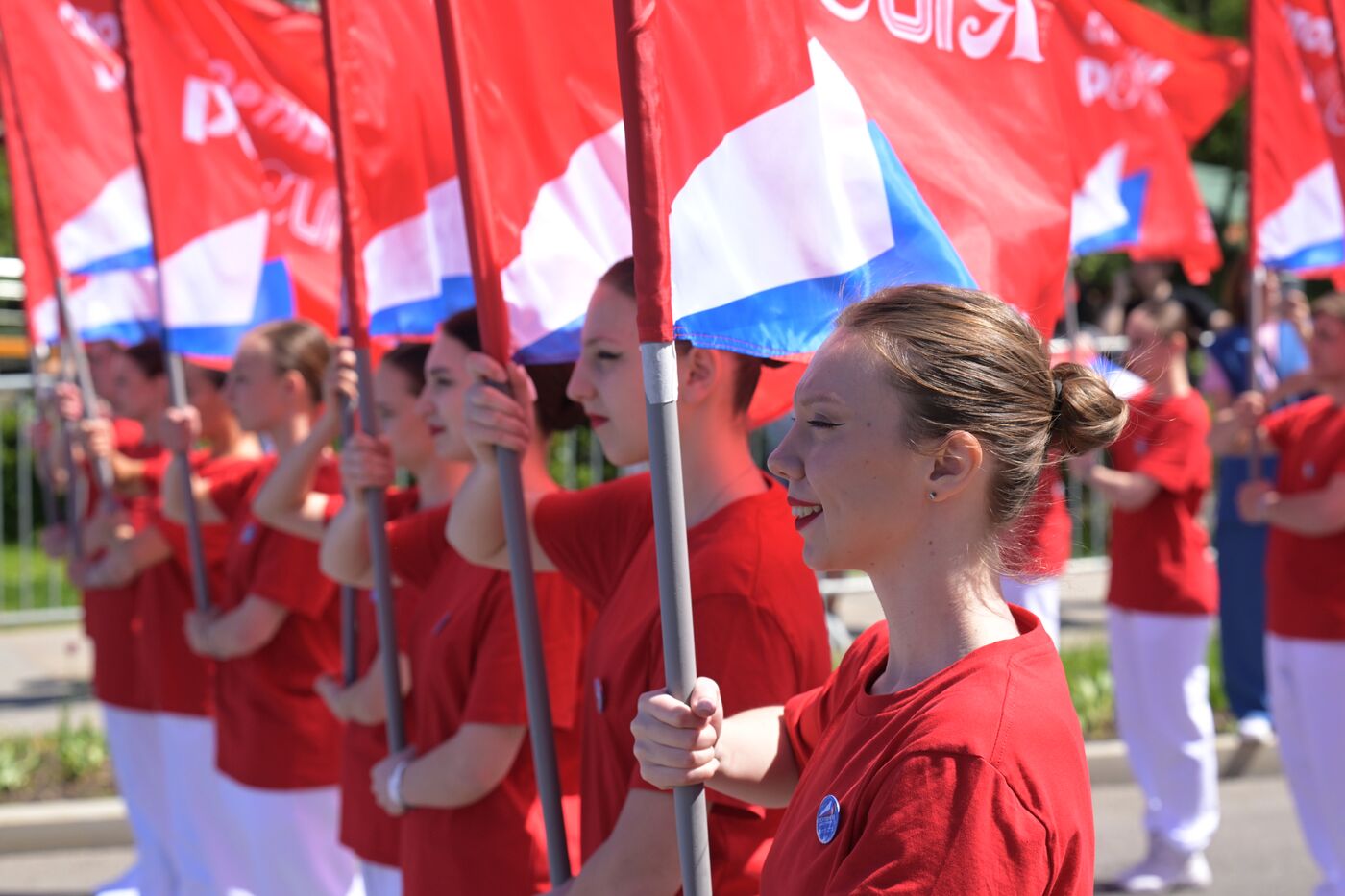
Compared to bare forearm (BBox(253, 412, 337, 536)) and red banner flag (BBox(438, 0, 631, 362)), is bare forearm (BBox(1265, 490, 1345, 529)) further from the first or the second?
bare forearm (BBox(253, 412, 337, 536))

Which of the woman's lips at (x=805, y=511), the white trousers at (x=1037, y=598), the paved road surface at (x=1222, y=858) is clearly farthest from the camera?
Answer: the white trousers at (x=1037, y=598)

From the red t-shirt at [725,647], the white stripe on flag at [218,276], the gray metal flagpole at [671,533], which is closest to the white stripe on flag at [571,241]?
the red t-shirt at [725,647]

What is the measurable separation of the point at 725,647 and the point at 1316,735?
11.9 feet

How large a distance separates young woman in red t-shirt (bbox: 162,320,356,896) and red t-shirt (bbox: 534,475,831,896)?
2.19 m

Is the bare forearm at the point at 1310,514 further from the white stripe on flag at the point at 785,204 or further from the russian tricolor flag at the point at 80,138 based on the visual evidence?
the russian tricolor flag at the point at 80,138

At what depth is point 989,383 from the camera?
75.3 inches

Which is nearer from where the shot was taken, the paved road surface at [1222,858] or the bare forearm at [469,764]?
the bare forearm at [469,764]

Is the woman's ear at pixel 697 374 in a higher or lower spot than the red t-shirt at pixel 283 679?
higher

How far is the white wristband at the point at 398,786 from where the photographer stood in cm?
321

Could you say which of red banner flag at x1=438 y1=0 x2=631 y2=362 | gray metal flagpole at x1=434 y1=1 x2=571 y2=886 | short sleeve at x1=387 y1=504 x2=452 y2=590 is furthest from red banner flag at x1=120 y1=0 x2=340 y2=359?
gray metal flagpole at x1=434 y1=1 x2=571 y2=886

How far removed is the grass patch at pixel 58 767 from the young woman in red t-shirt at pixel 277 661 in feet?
9.42

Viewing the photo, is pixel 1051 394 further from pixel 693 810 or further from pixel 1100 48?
pixel 1100 48

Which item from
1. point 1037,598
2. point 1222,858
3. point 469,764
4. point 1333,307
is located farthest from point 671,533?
point 1222,858

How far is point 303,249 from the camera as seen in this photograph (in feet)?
17.8
